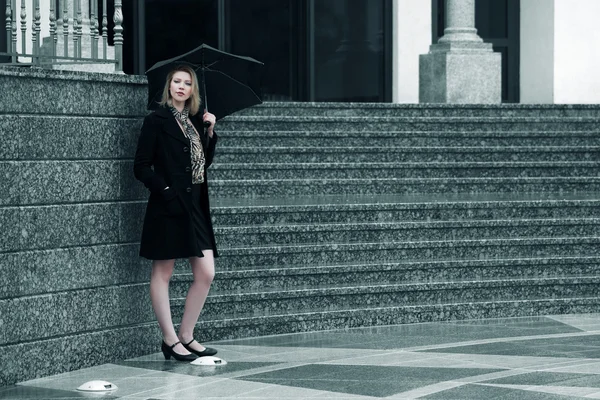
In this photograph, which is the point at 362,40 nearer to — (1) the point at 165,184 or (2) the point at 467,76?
(2) the point at 467,76

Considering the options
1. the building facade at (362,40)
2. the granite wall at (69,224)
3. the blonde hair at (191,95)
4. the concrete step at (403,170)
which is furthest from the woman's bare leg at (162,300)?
the building facade at (362,40)

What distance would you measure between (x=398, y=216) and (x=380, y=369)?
3120mm

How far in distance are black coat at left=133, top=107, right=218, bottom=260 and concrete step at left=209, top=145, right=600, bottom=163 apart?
3.88 m

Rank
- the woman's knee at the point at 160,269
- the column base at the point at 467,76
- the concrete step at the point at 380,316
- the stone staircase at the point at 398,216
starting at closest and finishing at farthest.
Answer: the woman's knee at the point at 160,269 → the concrete step at the point at 380,316 → the stone staircase at the point at 398,216 → the column base at the point at 467,76

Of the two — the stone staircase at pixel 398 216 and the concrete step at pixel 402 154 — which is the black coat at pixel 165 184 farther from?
the concrete step at pixel 402 154

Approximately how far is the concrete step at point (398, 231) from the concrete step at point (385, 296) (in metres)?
0.57

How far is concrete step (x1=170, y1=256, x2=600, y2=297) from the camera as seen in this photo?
10.4 metres

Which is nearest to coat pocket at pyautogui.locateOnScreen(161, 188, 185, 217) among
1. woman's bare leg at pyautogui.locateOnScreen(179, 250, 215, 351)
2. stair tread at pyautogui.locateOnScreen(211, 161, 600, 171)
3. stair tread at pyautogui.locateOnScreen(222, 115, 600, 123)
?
woman's bare leg at pyautogui.locateOnScreen(179, 250, 215, 351)

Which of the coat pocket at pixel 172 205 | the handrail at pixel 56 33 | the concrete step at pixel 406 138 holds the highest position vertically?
the handrail at pixel 56 33

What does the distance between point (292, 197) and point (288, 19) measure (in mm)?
6539

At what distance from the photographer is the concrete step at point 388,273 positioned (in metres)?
10.4

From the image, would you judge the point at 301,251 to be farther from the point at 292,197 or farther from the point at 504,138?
the point at 504,138

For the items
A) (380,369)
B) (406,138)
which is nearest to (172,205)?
(380,369)

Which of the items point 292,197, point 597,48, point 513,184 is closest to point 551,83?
point 597,48
